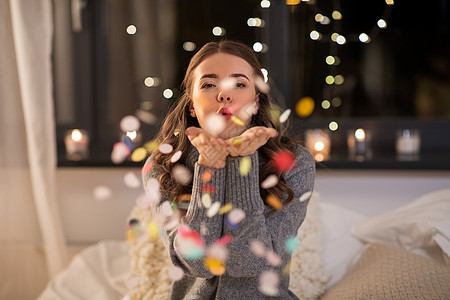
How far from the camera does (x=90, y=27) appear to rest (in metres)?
2.54

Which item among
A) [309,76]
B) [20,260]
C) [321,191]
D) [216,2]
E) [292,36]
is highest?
[216,2]

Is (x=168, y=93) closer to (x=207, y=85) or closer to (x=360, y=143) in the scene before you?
(x=360, y=143)

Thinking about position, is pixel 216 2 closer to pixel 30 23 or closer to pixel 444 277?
pixel 30 23

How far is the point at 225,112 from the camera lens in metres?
1.13

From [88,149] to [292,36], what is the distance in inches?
42.8

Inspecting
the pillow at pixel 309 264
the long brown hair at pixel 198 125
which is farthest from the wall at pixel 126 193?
the long brown hair at pixel 198 125

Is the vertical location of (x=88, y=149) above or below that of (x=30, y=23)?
below

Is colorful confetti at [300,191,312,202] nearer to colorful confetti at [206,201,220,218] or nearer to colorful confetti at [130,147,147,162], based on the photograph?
colorful confetti at [206,201,220,218]

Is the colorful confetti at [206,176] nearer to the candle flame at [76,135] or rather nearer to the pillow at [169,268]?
the pillow at [169,268]

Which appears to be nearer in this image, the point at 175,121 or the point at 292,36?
the point at 175,121

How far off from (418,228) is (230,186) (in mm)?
757

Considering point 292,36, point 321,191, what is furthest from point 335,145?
point 292,36

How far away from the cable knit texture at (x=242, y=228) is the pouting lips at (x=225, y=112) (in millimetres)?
88

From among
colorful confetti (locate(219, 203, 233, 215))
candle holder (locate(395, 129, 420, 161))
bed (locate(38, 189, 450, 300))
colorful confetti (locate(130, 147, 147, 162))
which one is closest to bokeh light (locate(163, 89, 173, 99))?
colorful confetti (locate(130, 147, 147, 162))
